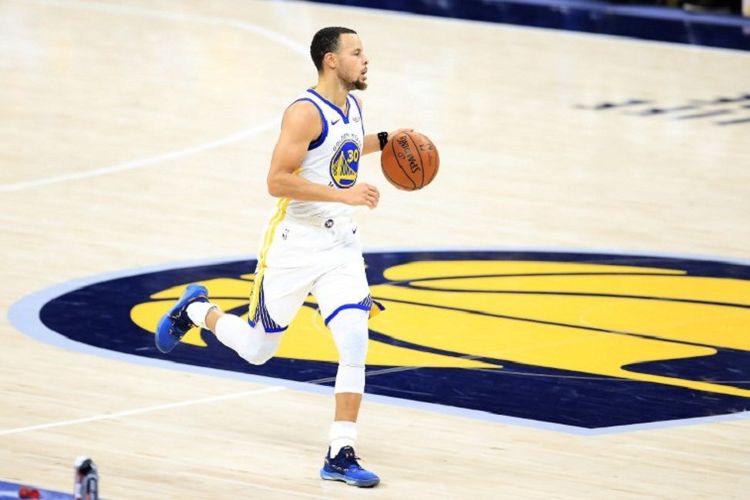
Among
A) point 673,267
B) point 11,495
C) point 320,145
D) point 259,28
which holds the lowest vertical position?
point 11,495

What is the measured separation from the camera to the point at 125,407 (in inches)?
317

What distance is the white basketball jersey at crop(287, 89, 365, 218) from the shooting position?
7.21 meters

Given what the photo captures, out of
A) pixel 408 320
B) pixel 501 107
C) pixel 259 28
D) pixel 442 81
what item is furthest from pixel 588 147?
pixel 259 28

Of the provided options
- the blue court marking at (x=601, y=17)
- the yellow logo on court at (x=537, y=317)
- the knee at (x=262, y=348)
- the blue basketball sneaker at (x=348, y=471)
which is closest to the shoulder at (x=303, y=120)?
the knee at (x=262, y=348)

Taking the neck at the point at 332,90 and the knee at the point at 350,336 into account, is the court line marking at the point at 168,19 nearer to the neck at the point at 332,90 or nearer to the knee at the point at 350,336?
the neck at the point at 332,90

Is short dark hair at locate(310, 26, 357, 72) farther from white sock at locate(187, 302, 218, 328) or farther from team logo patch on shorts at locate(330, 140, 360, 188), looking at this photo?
Answer: white sock at locate(187, 302, 218, 328)

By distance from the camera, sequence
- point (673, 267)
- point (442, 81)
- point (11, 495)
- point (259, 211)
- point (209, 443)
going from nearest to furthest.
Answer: point (11, 495) < point (209, 443) < point (673, 267) < point (259, 211) < point (442, 81)

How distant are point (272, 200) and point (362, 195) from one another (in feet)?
20.9

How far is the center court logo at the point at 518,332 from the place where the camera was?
8.43 meters

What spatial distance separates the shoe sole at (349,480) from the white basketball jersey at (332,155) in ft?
3.49

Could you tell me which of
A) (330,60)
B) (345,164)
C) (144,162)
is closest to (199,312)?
(345,164)

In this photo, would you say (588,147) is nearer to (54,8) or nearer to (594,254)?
(594,254)

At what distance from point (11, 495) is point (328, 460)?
1273mm

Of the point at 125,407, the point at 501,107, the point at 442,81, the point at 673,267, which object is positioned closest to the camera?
the point at 125,407
